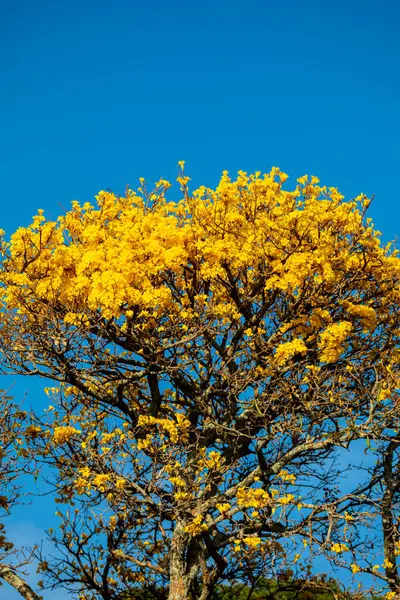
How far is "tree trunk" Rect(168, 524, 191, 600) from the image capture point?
43.1 feet

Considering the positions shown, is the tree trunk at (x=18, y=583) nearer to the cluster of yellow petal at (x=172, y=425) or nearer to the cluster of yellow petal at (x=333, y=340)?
the cluster of yellow petal at (x=172, y=425)

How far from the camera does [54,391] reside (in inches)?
620

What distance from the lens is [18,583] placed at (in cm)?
1343

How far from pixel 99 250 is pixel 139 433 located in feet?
12.9

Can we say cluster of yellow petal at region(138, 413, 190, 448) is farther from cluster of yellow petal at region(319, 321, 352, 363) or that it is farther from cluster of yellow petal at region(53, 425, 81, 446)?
cluster of yellow petal at region(319, 321, 352, 363)

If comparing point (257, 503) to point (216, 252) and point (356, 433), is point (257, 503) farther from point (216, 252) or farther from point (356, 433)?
point (216, 252)

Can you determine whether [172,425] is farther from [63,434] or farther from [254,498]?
[63,434]

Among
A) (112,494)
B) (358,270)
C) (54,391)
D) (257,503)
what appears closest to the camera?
(257,503)

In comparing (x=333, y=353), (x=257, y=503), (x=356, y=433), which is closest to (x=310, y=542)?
(x=257, y=503)

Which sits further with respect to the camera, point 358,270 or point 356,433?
point 358,270

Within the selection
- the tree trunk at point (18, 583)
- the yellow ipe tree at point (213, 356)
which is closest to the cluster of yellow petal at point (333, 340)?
the yellow ipe tree at point (213, 356)

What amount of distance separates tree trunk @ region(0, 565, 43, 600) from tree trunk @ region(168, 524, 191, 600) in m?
2.81

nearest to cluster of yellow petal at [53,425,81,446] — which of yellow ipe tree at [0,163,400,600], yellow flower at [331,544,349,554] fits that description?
yellow ipe tree at [0,163,400,600]

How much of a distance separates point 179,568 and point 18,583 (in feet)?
10.8
